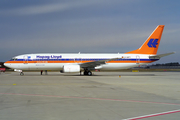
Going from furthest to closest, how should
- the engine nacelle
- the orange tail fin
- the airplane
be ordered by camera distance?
the orange tail fin < the airplane < the engine nacelle

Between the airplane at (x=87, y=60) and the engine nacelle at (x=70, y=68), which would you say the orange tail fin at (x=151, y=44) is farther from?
the engine nacelle at (x=70, y=68)

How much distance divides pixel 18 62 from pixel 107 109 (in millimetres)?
25141

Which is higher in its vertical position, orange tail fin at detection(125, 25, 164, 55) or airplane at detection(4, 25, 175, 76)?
→ orange tail fin at detection(125, 25, 164, 55)

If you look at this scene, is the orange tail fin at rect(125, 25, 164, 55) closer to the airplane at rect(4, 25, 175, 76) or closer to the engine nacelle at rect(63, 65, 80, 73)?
the airplane at rect(4, 25, 175, 76)

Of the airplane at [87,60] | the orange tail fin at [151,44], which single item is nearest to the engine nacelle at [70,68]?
the airplane at [87,60]

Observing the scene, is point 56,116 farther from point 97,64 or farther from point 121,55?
point 121,55

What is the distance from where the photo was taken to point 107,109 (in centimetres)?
678

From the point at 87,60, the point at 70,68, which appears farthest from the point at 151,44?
the point at 70,68

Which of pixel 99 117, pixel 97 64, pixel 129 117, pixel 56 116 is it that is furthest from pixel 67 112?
pixel 97 64

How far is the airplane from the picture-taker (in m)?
29.1

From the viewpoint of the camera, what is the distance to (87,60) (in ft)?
100

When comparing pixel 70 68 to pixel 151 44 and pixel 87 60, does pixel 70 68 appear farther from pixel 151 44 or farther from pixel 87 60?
pixel 151 44

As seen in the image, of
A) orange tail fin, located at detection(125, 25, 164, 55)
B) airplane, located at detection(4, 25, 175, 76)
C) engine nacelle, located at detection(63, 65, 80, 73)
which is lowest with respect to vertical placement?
engine nacelle, located at detection(63, 65, 80, 73)

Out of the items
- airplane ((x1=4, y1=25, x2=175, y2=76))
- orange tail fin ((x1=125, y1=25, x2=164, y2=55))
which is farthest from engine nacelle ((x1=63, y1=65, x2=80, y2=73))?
orange tail fin ((x1=125, y1=25, x2=164, y2=55))
